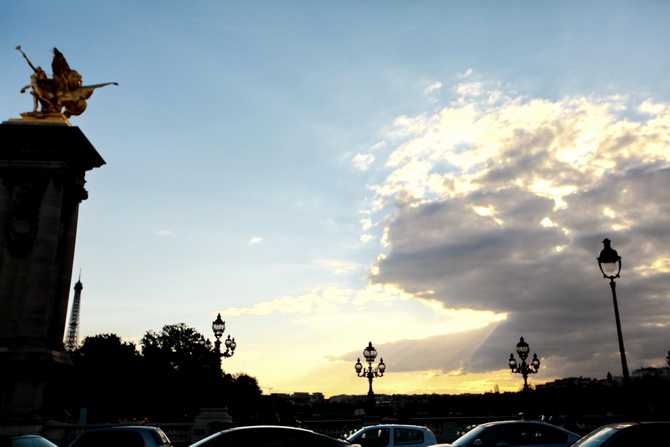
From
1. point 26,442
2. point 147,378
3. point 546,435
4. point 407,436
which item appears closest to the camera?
point 26,442

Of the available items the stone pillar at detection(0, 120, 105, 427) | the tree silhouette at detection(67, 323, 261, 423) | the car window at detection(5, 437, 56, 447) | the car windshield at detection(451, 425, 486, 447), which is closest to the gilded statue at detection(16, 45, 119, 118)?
the stone pillar at detection(0, 120, 105, 427)

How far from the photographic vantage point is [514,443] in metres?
14.6

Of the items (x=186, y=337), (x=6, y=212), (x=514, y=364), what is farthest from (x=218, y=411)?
(x=186, y=337)

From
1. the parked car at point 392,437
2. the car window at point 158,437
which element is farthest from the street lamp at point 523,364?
the car window at point 158,437

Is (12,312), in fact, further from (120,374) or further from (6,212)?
(120,374)

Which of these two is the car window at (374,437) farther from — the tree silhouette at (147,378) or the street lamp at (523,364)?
the tree silhouette at (147,378)

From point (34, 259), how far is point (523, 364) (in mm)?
25406

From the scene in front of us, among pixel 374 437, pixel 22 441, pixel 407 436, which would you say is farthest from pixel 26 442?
pixel 407 436

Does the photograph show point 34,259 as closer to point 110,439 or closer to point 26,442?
point 26,442

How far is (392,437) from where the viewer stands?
57.6 feet

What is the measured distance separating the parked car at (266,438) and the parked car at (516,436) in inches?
174

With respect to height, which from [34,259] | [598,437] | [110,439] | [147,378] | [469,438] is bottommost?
[469,438]

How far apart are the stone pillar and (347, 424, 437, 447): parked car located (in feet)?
49.9

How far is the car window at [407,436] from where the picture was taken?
17.5 m
